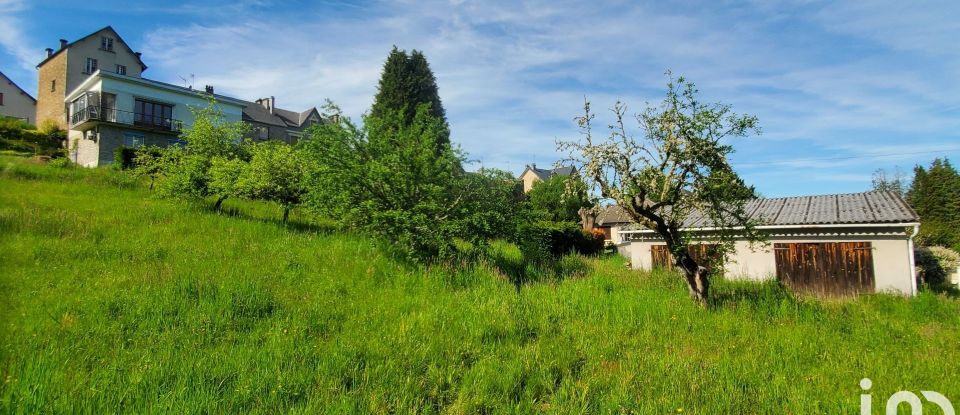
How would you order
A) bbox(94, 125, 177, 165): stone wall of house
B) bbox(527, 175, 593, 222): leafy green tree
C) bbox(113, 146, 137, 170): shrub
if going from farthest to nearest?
bbox(527, 175, 593, 222): leafy green tree, bbox(94, 125, 177, 165): stone wall of house, bbox(113, 146, 137, 170): shrub

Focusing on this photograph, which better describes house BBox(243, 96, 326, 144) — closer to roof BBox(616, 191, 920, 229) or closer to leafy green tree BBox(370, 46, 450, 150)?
leafy green tree BBox(370, 46, 450, 150)

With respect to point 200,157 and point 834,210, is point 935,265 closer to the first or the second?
point 834,210

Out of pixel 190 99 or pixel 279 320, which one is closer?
pixel 279 320

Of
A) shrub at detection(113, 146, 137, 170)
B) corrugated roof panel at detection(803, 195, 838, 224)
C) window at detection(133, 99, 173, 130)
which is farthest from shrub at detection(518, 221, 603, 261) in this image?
window at detection(133, 99, 173, 130)

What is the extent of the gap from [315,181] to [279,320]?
7.24 m

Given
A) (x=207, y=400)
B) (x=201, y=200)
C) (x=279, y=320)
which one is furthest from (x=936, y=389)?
(x=201, y=200)

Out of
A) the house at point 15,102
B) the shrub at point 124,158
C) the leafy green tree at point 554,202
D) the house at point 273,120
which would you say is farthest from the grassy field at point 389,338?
the house at point 15,102

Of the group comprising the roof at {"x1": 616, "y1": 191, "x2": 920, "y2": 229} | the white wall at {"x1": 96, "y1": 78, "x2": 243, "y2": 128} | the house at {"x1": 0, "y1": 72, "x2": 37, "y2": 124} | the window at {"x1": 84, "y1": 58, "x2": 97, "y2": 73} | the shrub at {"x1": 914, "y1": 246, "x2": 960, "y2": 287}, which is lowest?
the shrub at {"x1": 914, "y1": 246, "x2": 960, "y2": 287}

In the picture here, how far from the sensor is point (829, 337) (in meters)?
6.75

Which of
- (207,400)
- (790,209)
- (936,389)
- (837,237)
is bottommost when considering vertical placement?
(936,389)

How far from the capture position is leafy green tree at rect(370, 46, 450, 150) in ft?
101

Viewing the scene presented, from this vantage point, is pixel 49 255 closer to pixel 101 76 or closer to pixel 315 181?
pixel 315 181

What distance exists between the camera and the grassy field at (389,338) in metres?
4.11

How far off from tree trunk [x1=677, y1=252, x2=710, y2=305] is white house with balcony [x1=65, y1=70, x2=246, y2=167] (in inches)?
1111
